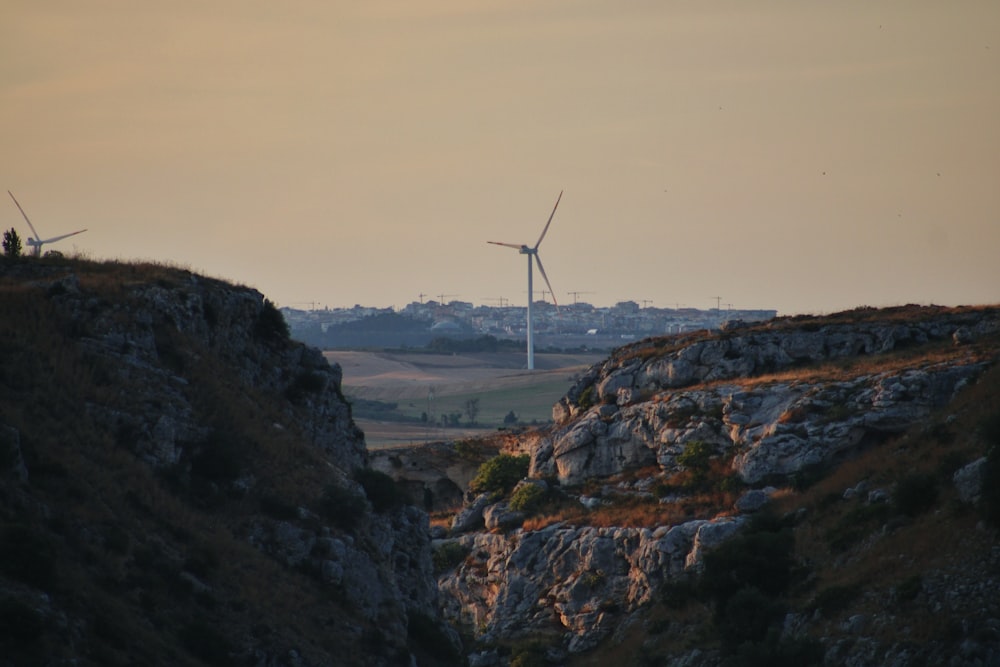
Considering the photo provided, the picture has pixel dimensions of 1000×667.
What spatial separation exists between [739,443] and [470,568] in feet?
66.2

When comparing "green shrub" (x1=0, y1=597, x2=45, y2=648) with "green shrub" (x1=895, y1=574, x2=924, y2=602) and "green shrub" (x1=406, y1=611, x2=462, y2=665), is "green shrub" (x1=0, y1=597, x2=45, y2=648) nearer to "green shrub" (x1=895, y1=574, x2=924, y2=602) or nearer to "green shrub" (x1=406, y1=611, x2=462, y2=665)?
"green shrub" (x1=406, y1=611, x2=462, y2=665)

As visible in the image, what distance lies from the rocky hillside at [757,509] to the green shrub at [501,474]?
0.64 feet

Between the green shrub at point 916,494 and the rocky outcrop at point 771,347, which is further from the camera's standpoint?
the rocky outcrop at point 771,347

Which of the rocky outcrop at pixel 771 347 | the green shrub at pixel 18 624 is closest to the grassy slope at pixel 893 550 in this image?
the rocky outcrop at pixel 771 347

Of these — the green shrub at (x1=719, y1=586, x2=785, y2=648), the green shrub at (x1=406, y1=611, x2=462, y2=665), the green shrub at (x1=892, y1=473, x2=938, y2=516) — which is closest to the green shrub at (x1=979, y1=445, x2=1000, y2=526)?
the green shrub at (x1=892, y1=473, x2=938, y2=516)

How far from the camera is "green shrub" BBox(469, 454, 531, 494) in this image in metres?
103

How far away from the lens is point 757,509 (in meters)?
82.3

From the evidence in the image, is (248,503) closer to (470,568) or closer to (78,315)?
(78,315)

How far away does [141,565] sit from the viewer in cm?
5156

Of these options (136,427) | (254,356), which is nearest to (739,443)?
(254,356)

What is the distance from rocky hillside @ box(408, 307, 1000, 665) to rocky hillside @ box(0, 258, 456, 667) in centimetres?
1573

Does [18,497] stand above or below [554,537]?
above

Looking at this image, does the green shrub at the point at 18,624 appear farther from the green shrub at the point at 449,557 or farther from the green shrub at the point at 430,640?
the green shrub at the point at 449,557

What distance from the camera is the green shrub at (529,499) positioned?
95.0m
